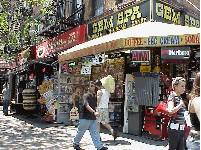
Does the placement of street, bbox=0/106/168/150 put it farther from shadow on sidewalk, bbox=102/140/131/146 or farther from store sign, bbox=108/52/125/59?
store sign, bbox=108/52/125/59

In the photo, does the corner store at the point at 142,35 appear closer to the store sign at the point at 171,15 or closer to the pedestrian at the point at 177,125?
the store sign at the point at 171,15

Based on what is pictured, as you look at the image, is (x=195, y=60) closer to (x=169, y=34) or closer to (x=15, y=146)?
(x=169, y=34)

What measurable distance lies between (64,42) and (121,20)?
4203mm

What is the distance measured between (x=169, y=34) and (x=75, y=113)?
5.63m

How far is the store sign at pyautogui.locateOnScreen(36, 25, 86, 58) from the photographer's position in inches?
484

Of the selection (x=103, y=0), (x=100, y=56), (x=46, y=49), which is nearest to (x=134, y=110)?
(x=100, y=56)

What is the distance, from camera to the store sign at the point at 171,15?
9.23 m

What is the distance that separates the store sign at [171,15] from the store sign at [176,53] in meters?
2.45

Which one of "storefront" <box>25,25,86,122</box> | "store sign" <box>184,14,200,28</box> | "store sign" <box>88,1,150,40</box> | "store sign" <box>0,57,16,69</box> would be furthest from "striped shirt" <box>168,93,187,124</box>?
"store sign" <box>0,57,16,69</box>

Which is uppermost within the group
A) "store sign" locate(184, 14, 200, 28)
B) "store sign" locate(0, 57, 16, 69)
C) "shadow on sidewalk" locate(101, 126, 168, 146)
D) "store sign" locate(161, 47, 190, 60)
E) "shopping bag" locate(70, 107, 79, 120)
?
"store sign" locate(184, 14, 200, 28)

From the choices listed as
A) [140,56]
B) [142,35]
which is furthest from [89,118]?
[142,35]

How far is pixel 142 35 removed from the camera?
745 centimetres

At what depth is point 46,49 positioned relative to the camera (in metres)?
15.4

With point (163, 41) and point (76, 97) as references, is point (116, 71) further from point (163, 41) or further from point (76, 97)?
point (163, 41)
